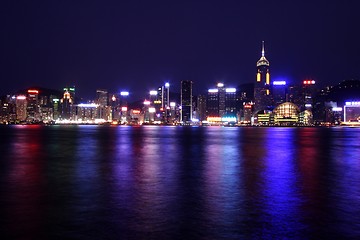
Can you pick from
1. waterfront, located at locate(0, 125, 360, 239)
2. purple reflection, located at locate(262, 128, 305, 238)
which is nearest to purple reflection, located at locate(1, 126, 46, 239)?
waterfront, located at locate(0, 125, 360, 239)

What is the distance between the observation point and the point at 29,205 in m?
19.7

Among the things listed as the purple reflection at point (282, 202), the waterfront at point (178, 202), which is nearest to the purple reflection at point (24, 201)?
the waterfront at point (178, 202)

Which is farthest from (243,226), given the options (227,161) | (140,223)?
(227,161)

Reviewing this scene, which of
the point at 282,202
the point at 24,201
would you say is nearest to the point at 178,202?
the point at 282,202

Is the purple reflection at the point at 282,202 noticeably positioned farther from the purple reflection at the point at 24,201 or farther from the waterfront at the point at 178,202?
the purple reflection at the point at 24,201

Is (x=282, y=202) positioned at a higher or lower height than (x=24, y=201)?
lower

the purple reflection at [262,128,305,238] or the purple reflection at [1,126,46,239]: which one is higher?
the purple reflection at [1,126,46,239]

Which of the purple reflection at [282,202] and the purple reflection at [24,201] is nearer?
the purple reflection at [24,201]

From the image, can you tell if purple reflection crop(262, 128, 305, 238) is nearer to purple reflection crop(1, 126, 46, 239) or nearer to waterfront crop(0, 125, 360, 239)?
waterfront crop(0, 125, 360, 239)

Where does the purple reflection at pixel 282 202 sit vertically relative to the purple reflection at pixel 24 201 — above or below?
below

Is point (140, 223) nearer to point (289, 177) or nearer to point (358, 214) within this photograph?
point (358, 214)

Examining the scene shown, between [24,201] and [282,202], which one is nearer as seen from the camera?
[24,201]

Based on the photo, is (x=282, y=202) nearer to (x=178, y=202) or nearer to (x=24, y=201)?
(x=178, y=202)

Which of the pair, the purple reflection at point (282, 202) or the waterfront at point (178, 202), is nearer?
the waterfront at point (178, 202)
